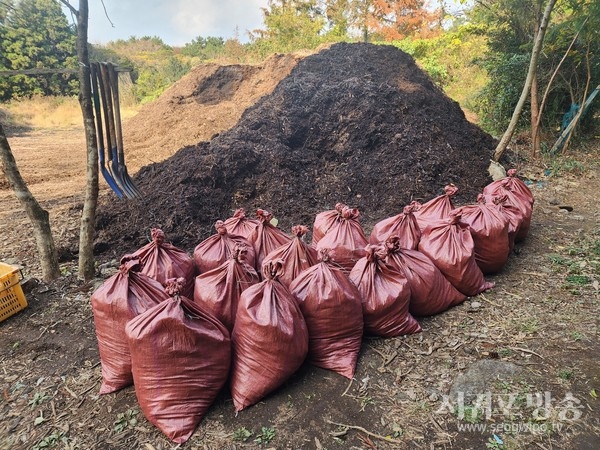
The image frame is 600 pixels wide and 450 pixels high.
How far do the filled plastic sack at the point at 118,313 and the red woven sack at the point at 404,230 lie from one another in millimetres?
1891

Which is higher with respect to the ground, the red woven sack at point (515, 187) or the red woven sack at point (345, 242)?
the red woven sack at point (515, 187)

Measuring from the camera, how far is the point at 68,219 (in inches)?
198

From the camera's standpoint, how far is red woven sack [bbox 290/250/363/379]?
2.16 metres

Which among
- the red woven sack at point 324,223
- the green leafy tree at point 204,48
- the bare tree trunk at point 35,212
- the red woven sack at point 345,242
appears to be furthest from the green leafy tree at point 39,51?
the red woven sack at point 345,242

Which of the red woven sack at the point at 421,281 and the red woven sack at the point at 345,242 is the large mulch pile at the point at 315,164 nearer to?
the red woven sack at the point at 345,242

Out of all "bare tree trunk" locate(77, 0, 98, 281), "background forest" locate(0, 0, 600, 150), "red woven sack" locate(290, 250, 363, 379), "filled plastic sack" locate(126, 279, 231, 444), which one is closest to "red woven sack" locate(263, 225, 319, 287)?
"red woven sack" locate(290, 250, 363, 379)

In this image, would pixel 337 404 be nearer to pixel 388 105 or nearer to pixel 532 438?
pixel 532 438

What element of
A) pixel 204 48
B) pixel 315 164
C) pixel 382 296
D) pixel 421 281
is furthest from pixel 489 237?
pixel 204 48

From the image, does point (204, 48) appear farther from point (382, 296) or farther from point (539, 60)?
point (382, 296)

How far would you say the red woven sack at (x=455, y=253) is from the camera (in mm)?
2814

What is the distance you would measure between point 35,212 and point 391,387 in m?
2.93

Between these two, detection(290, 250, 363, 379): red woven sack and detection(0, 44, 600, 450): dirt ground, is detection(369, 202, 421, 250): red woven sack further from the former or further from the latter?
detection(290, 250, 363, 379): red woven sack

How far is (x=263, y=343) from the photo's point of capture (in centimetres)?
193

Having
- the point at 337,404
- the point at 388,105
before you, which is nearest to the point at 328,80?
the point at 388,105
